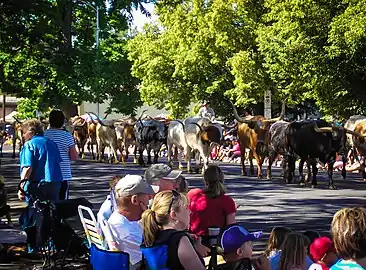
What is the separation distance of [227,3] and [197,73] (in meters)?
5.40

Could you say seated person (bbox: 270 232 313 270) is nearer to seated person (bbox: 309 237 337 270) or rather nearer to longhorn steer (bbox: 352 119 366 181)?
seated person (bbox: 309 237 337 270)

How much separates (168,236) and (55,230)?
3038 mm

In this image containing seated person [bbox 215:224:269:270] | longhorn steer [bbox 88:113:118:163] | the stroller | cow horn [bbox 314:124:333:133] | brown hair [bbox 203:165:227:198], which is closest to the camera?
seated person [bbox 215:224:269:270]

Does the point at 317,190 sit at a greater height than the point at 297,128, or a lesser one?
lesser

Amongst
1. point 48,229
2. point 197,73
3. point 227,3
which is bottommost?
point 48,229

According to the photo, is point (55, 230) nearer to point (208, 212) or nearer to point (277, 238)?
point (208, 212)

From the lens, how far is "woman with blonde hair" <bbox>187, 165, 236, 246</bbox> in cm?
789

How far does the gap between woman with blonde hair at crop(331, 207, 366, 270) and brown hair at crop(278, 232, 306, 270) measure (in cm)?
135

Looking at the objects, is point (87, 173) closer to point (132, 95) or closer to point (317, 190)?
point (317, 190)

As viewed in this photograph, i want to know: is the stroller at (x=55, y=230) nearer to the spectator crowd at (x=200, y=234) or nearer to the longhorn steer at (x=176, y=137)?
the spectator crowd at (x=200, y=234)

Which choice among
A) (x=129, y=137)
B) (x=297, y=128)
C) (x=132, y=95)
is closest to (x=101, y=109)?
(x=132, y=95)

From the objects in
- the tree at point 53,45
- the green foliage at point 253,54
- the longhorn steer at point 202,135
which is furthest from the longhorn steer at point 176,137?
the tree at point 53,45

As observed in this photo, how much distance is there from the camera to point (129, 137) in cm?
3148

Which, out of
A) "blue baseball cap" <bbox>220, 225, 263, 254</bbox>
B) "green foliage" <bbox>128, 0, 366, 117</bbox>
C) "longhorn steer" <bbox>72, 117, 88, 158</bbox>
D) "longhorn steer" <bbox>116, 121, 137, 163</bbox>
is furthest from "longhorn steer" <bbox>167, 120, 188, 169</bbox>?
"blue baseball cap" <bbox>220, 225, 263, 254</bbox>
